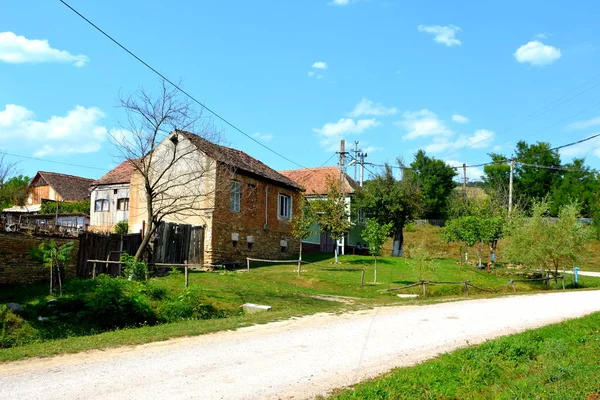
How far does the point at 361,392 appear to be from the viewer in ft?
22.2

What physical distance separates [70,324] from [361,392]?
8.99 meters

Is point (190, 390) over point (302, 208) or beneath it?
beneath

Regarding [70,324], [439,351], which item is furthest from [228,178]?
[439,351]

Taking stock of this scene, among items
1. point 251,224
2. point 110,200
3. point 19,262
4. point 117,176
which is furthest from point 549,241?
point 117,176

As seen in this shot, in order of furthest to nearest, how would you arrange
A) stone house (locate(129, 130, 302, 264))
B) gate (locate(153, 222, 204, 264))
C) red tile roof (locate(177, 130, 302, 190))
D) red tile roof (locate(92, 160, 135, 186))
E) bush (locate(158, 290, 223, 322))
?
1. red tile roof (locate(92, 160, 135, 186))
2. red tile roof (locate(177, 130, 302, 190))
3. stone house (locate(129, 130, 302, 264))
4. gate (locate(153, 222, 204, 264))
5. bush (locate(158, 290, 223, 322))

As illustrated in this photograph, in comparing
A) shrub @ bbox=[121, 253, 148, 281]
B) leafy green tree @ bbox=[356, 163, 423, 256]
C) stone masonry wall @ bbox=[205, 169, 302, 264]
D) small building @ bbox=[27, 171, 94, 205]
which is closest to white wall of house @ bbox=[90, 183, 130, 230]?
stone masonry wall @ bbox=[205, 169, 302, 264]

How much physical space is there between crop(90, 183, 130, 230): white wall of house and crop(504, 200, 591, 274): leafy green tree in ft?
86.7

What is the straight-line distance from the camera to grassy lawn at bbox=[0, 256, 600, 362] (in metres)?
11.0

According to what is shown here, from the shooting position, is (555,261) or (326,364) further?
(555,261)

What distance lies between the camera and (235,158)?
31.6 m

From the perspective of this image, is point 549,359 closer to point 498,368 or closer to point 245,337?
point 498,368

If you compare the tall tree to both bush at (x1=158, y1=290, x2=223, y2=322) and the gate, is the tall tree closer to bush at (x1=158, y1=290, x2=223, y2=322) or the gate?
the gate

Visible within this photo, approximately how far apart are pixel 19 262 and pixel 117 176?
2165 cm

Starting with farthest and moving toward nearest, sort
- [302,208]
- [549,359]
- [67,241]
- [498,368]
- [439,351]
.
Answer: [302,208], [67,241], [439,351], [549,359], [498,368]
